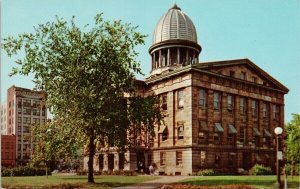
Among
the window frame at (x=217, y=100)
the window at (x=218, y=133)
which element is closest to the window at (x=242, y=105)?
the window frame at (x=217, y=100)

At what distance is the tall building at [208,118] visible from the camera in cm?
4772

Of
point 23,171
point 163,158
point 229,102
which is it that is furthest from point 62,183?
point 229,102

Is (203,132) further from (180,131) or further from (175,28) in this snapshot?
(175,28)

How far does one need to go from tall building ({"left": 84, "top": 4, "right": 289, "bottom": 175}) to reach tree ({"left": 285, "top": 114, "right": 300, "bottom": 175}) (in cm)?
1996

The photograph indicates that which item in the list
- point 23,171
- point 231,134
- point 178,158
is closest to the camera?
point 178,158

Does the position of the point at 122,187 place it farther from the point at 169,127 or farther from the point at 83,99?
the point at 169,127

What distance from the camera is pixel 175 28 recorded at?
205ft

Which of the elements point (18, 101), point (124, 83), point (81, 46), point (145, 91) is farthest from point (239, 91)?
point (18, 101)

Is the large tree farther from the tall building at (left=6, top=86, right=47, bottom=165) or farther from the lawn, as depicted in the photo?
the tall building at (left=6, top=86, right=47, bottom=165)

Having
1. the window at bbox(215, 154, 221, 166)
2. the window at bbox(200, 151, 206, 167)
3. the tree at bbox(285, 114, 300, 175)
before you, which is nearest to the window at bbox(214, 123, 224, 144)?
the window at bbox(215, 154, 221, 166)

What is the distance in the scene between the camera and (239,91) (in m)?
53.1

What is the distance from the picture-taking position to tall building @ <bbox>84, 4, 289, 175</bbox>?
47.7m

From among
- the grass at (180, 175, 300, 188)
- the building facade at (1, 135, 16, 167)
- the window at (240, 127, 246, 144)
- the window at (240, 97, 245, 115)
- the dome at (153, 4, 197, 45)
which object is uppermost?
the dome at (153, 4, 197, 45)

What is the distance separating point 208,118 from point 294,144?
23369 mm
